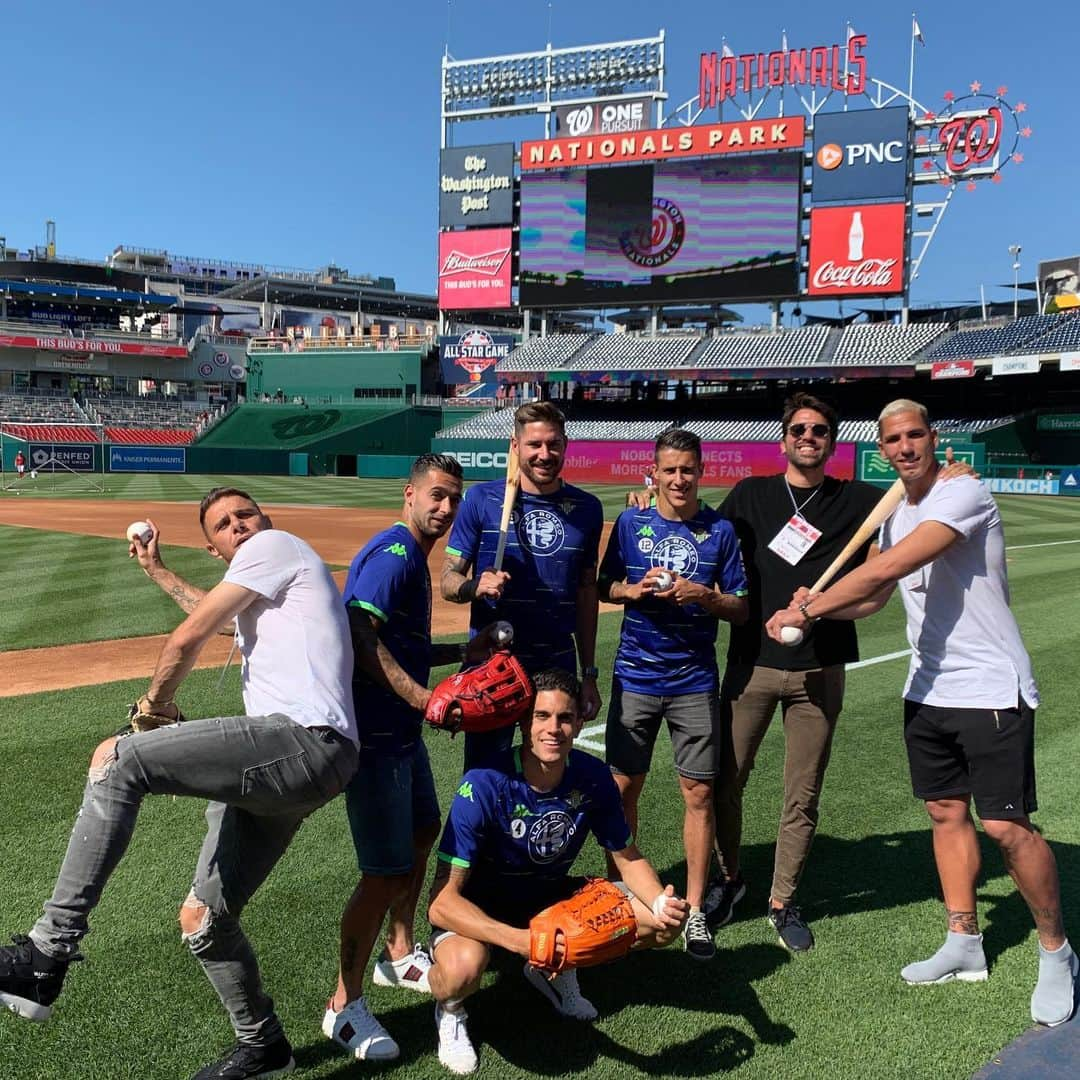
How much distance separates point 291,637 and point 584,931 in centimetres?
131

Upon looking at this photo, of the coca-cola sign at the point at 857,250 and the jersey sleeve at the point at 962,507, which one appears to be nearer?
the jersey sleeve at the point at 962,507

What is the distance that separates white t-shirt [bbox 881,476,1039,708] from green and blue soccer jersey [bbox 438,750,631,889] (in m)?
1.39

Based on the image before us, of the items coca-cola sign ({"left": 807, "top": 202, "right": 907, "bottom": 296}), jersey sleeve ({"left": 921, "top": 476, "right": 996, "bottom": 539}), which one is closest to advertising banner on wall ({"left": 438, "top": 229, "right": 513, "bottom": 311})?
coca-cola sign ({"left": 807, "top": 202, "right": 907, "bottom": 296})

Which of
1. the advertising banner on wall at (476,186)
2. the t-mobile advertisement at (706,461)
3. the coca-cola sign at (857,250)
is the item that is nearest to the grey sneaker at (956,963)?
the t-mobile advertisement at (706,461)

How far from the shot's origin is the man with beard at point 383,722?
3258 mm

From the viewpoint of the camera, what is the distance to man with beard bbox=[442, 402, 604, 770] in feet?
13.2

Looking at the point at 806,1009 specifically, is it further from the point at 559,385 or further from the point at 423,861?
Answer: the point at 559,385

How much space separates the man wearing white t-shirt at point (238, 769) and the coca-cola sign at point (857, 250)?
46634 millimetres

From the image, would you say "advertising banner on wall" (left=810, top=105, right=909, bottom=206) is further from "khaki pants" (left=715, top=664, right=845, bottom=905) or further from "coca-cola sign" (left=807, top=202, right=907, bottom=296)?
"khaki pants" (left=715, top=664, right=845, bottom=905)

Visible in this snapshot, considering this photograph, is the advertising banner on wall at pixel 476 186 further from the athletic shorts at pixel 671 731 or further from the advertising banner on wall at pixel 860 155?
the athletic shorts at pixel 671 731

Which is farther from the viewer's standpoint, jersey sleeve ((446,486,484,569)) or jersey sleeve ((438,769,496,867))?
jersey sleeve ((446,486,484,569))

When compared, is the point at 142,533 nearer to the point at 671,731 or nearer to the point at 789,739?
the point at 671,731

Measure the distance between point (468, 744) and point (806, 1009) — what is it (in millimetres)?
1605

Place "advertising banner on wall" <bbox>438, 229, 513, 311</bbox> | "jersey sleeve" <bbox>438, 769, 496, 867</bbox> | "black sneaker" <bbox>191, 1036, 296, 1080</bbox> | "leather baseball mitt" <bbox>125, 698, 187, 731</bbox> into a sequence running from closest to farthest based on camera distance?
1. "leather baseball mitt" <bbox>125, 698, 187, 731</bbox>
2. "black sneaker" <bbox>191, 1036, 296, 1080</bbox>
3. "jersey sleeve" <bbox>438, 769, 496, 867</bbox>
4. "advertising banner on wall" <bbox>438, 229, 513, 311</bbox>
